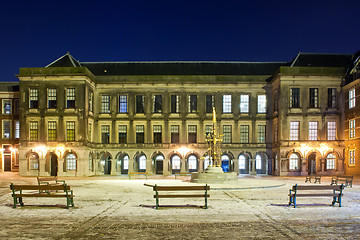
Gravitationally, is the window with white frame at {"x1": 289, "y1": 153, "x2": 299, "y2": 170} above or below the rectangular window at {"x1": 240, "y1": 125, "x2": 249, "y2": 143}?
below

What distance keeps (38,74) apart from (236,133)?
79.6 ft

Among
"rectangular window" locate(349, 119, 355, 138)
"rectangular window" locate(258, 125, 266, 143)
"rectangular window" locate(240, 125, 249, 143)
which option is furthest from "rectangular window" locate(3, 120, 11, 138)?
"rectangular window" locate(349, 119, 355, 138)

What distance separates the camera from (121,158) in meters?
49.5

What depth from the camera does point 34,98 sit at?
1741 inches

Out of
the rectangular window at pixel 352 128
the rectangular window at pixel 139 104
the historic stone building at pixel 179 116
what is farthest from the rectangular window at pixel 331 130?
the rectangular window at pixel 139 104

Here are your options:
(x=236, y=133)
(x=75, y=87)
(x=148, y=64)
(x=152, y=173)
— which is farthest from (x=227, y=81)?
(x=75, y=87)

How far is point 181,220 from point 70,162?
3365cm

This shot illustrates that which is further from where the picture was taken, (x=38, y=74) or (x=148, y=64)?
(x=148, y=64)

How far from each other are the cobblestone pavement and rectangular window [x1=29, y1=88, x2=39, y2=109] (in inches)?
1154

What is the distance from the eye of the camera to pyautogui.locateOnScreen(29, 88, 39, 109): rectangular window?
145ft

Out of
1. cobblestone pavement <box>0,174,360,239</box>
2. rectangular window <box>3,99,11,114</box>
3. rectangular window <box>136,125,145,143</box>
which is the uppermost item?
rectangular window <box>3,99,11,114</box>

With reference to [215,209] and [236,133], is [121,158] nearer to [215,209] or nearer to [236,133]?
[236,133]

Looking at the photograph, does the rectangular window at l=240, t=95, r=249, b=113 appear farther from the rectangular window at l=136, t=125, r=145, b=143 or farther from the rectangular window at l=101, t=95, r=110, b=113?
the rectangular window at l=101, t=95, r=110, b=113

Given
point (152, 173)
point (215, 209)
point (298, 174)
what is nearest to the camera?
point (215, 209)
